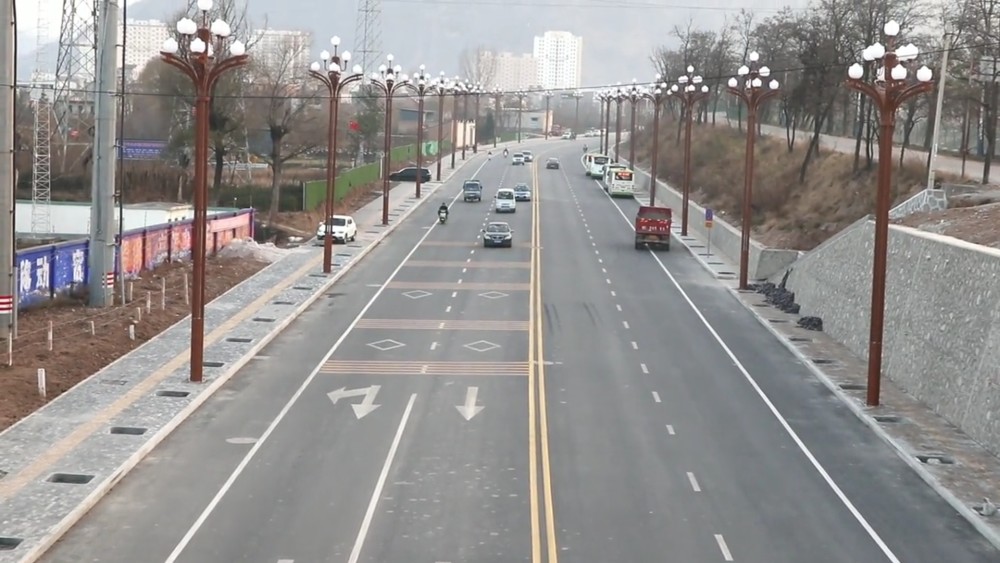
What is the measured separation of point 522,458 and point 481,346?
38.4 ft

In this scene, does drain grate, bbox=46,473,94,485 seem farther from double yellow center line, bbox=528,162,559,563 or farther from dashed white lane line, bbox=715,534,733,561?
dashed white lane line, bbox=715,534,733,561

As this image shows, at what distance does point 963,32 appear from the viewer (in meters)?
67.6

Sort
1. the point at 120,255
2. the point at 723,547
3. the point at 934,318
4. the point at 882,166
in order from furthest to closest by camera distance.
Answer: the point at 120,255, the point at 934,318, the point at 882,166, the point at 723,547

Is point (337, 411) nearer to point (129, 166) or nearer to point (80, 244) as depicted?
point (80, 244)

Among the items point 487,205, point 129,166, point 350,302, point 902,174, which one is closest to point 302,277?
point 350,302

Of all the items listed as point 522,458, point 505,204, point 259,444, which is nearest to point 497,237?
point 505,204

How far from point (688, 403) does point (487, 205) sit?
54670mm

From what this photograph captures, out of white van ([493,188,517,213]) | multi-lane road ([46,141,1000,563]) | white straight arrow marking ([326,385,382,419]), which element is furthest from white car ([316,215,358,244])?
white straight arrow marking ([326,385,382,419])

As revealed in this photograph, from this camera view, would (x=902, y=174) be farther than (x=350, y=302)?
Yes

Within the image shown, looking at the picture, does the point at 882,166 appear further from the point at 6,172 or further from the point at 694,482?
the point at 6,172

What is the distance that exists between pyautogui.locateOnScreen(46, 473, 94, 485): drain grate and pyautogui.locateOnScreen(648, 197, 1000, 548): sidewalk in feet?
46.0

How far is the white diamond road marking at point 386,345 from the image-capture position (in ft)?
110

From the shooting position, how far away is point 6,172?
3073cm

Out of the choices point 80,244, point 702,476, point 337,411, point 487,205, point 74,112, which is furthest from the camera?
point 74,112
